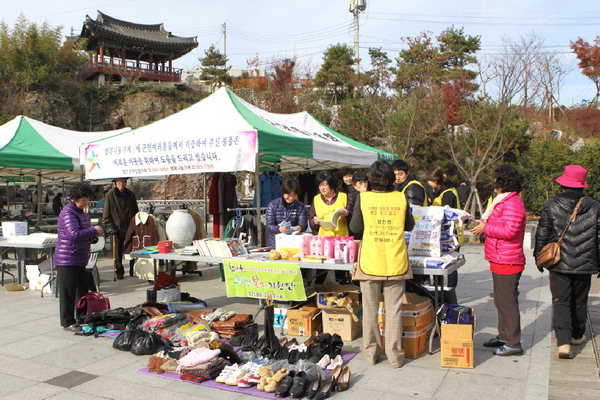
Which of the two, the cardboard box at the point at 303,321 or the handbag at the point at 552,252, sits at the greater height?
the handbag at the point at 552,252

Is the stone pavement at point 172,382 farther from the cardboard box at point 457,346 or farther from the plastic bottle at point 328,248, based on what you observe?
the plastic bottle at point 328,248

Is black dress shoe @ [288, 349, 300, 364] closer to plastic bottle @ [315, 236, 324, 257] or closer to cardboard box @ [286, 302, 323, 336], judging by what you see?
cardboard box @ [286, 302, 323, 336]

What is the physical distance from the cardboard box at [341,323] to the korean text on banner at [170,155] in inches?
67.7

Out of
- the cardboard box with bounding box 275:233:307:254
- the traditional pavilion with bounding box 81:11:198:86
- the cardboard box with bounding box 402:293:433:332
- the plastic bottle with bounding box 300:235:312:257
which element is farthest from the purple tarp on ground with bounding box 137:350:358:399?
the traditional pavilion with bounding box 81:11:198:86

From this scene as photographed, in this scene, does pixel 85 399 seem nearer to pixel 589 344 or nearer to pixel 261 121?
pixel 261 121

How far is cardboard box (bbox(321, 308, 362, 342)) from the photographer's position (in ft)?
15.0

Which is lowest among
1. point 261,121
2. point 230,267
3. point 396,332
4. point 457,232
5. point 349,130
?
point 396,332

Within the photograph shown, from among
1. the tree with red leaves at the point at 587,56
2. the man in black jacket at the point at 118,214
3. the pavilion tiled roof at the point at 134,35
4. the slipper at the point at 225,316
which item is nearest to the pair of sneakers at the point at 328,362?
the slipper at the point at 225,316

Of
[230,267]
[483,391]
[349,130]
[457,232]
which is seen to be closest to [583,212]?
[457,232]

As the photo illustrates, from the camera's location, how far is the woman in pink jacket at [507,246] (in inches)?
157

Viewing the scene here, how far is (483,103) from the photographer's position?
55.6 feet

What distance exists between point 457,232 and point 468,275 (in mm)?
3769

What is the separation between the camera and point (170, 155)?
5.72m

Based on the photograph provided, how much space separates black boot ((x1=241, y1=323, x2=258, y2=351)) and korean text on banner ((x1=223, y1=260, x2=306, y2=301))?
0.34 metres
